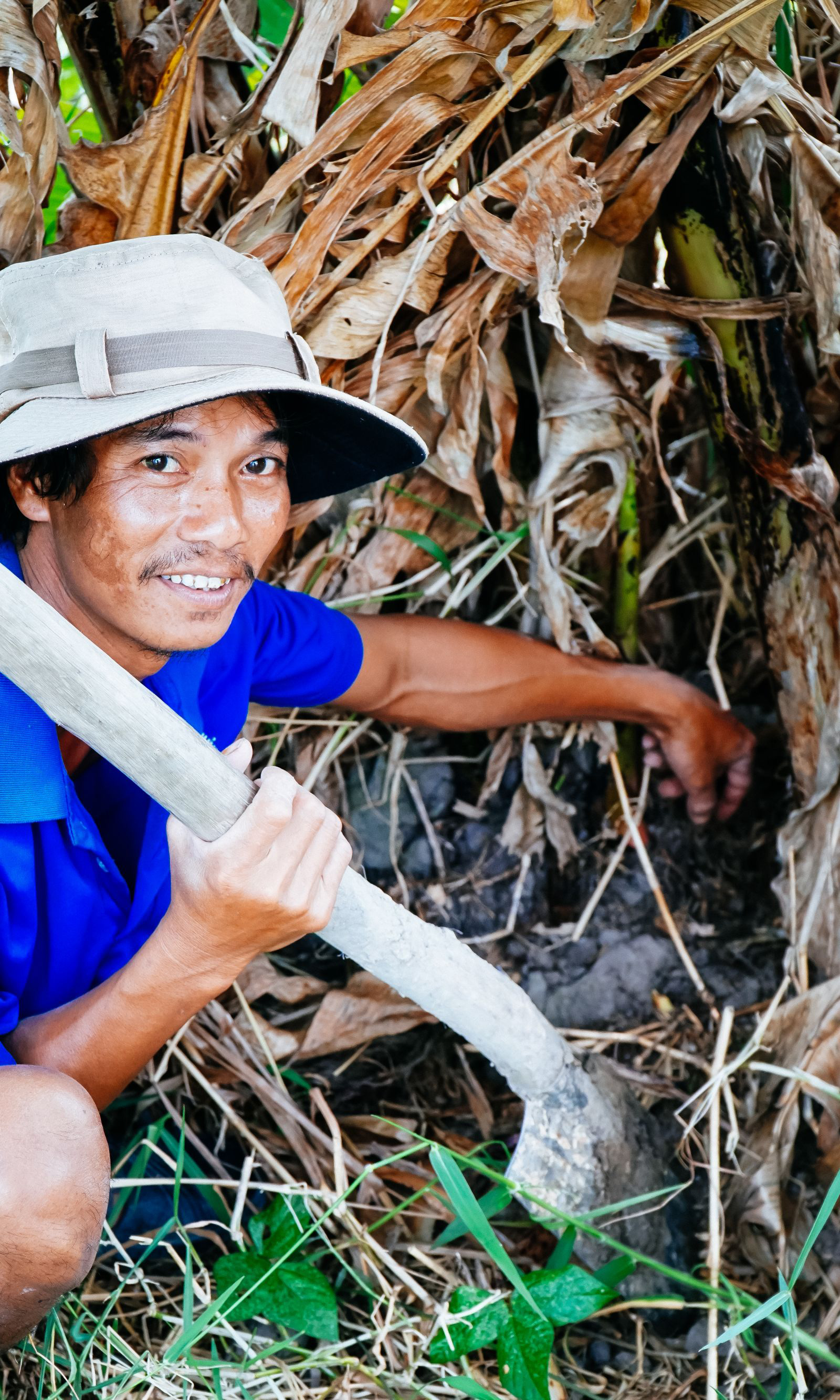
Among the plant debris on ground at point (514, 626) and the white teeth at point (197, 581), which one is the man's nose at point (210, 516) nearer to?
the white teeth at point (197, 581)

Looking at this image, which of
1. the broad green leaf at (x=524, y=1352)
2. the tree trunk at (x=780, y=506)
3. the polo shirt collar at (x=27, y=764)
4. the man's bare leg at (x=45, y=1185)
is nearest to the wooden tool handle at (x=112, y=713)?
the polo shirt collar at (x=27, y=764)

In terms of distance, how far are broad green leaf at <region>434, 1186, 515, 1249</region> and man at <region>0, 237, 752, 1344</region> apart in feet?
1.68

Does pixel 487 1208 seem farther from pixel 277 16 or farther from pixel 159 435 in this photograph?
pixel 277 16

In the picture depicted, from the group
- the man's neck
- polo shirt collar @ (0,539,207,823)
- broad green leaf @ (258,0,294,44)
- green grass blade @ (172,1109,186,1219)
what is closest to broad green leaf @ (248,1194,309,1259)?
green grass blade @ (172,1109,186,1219)

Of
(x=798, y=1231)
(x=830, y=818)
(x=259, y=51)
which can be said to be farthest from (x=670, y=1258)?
(x=259, y=51)

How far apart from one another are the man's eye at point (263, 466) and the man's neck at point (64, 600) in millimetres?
235

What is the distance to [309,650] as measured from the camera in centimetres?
162

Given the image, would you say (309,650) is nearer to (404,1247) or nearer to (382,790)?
(382,790)

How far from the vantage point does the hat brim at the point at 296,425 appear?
1097 mm

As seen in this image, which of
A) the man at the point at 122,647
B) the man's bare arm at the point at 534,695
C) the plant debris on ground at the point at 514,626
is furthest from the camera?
the man's bare arm at the point at 534,695

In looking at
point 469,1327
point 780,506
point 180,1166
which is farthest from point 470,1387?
point 780,506

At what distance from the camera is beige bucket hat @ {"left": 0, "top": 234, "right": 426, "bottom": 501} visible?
1116mm

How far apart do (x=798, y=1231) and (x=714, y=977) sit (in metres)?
0.43

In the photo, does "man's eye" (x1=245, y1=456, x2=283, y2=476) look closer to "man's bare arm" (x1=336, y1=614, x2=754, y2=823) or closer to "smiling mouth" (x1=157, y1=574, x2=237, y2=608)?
"smiling mouth" (x1=157, y1=574, x2=237, y2=608)
